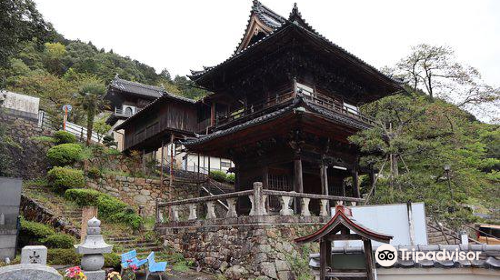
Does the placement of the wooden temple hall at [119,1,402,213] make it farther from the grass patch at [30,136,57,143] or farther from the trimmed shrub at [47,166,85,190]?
the grass patch at [30,136,57,143]

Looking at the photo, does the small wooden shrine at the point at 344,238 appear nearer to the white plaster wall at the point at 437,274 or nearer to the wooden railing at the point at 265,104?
the white plaster wall at the point at 437,274

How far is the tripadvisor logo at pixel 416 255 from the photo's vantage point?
5.63 meters

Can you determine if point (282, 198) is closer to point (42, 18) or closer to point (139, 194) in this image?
point (42, 18)

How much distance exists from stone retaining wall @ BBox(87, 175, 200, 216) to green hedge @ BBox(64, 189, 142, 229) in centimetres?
254

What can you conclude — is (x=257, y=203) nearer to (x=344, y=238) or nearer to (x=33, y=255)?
(x=344, y=238)

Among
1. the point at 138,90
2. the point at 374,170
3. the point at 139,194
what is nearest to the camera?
the point at 374,170

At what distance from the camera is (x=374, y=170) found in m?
18.9

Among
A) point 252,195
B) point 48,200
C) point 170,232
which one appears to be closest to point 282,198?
point 252,195

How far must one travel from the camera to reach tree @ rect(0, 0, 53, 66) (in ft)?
38.4

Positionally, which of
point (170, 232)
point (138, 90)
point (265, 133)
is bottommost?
point (170, 232)

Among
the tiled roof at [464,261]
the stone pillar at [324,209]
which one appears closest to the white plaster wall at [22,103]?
the stone pillar at [324,209]

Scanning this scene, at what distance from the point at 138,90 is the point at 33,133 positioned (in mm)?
14526

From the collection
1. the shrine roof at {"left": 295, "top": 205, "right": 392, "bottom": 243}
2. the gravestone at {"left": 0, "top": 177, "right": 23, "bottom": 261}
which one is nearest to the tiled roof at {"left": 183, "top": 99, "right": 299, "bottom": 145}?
the shrine roof at {"left": 295, "top": 205, "right": 392, "bottom": 243}

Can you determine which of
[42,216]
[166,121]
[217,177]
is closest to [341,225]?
[42,216]
